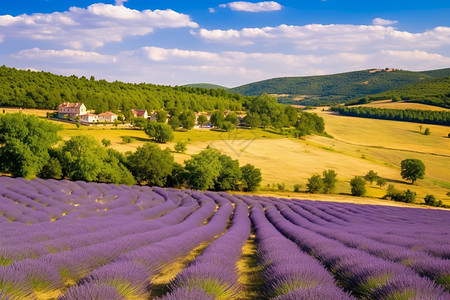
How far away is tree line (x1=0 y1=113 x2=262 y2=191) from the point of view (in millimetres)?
31016

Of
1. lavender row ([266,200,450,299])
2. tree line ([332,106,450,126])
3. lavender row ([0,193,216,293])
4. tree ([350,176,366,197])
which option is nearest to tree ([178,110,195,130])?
tree ([350,176,366,197])

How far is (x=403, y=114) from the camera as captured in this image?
115 metres

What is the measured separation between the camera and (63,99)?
90.5m

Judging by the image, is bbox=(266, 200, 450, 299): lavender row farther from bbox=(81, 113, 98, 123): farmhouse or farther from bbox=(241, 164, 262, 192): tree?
bbox=(81, 113, 98, 123): farmhouse

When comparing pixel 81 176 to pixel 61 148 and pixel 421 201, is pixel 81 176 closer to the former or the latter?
pixel 61 148

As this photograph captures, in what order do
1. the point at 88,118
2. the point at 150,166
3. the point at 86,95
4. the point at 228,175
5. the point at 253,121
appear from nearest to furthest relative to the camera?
the point at 150,166, the point at 228,175, the point at 88,118, the point at 253,121, the point at 86,95

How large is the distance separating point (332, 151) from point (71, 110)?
6224 cm

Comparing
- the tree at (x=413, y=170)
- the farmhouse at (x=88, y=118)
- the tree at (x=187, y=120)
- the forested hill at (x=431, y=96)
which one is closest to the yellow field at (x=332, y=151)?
the tree at (x=413, y=170)

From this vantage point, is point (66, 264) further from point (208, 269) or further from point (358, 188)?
point (358, 188)

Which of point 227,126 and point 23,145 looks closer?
point 23,145

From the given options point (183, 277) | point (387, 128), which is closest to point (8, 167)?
point (183, 277)

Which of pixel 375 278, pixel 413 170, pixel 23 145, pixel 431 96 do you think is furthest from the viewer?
pixel 431 96

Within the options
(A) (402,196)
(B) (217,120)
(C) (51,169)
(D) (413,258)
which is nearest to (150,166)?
(C) (51,169)

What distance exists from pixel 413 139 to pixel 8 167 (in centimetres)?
8751
